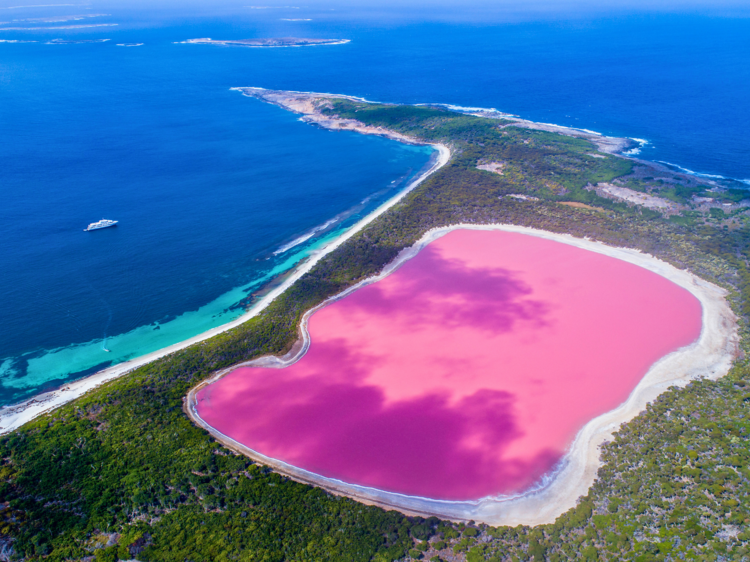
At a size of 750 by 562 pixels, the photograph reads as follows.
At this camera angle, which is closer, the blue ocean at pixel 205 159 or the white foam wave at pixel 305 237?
the blue ocean at pixel 205 159

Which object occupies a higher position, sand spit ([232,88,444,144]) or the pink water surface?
sand spit ([232,88,444,144])

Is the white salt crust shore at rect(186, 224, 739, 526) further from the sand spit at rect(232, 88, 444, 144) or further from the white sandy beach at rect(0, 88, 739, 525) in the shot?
the sand spit at rect(232, 88, 444, 144)

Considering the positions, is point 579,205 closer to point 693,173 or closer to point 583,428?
point 693,173

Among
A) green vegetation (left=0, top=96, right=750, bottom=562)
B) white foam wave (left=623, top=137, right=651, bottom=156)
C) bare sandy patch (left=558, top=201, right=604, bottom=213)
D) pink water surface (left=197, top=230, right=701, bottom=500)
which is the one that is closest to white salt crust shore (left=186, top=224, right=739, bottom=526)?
pink water surface (left=197, top=230, right=701, bottom=500)

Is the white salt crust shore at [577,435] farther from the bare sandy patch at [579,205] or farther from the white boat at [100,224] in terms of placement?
the white boat at [100,224]

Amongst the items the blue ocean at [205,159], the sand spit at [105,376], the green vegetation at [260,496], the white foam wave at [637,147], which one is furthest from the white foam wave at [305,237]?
the white foam wave at [637,147]

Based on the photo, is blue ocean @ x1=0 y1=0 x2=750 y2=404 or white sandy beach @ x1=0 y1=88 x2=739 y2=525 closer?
white sandy beach @ x1=0 y1=88 x2=739 y2=525
